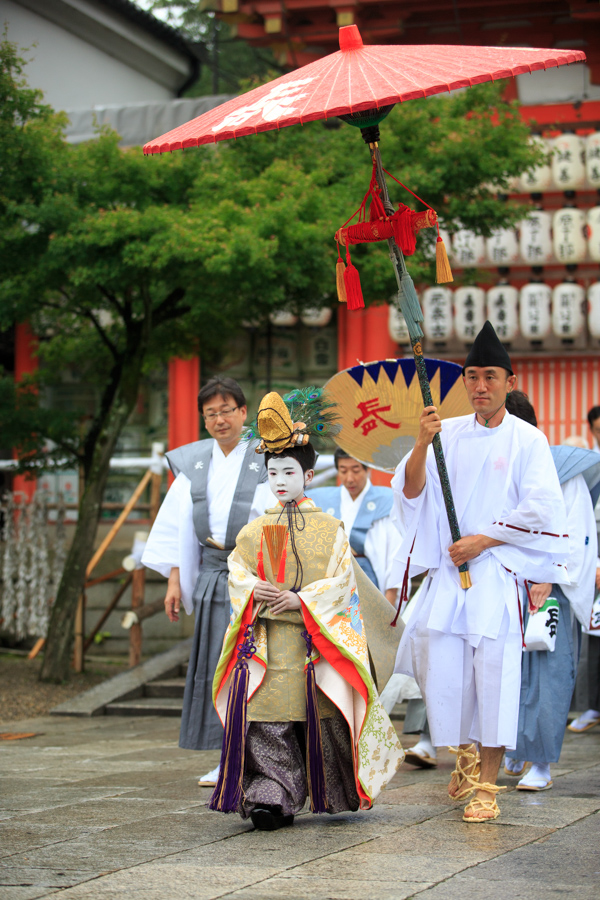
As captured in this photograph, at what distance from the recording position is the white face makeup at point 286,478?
12.6 feet

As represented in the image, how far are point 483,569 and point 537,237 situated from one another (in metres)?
7.00

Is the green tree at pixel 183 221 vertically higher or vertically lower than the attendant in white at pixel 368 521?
higher

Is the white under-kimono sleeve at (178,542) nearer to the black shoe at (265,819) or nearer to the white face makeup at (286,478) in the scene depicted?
the white face makeup at (286,478)

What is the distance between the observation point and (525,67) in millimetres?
3529

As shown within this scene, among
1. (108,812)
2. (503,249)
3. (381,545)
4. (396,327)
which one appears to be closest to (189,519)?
(381,545)

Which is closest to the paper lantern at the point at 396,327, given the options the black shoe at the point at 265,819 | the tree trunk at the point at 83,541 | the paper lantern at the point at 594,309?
the paper lantern at the point at 594,309

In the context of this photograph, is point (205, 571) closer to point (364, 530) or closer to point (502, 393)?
point (364, 530)

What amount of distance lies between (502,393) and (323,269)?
3.92 metres

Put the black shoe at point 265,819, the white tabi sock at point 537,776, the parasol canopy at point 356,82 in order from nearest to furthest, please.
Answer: the parasol canopy at point 356,82
the black shoe at point 265,819
the white tabi sock at point 537,776

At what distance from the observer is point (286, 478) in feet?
12.6

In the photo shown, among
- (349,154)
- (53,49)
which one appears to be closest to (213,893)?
(349,154)

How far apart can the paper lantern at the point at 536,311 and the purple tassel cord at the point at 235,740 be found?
7.11 m

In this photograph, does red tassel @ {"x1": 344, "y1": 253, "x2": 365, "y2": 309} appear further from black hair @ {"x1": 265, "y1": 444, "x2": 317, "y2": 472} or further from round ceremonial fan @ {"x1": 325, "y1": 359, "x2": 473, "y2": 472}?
round ceremonial fan @ {"x1": 325, "y1": 359, "x2": 473, "y2": 472}

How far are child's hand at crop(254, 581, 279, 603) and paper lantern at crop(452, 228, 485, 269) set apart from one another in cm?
719
